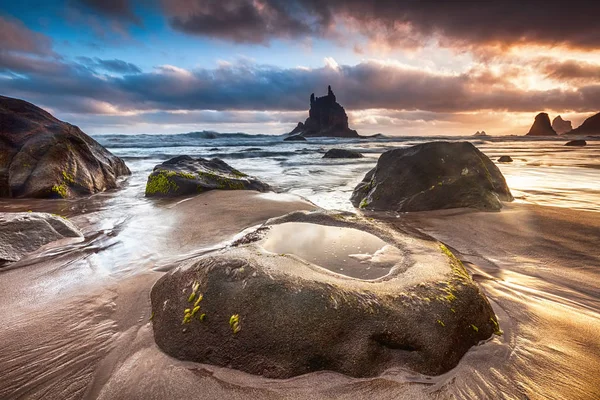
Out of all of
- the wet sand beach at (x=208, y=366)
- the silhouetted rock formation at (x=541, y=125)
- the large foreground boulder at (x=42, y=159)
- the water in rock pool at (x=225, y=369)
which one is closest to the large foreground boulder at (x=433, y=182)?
the water in rock pool at (x=225, y=369)

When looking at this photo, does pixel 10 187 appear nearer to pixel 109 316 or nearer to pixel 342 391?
pixel 109 316

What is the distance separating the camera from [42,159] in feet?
22.4

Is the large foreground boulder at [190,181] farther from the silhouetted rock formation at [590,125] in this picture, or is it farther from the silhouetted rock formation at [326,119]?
the silhouetted rock formation at [590,125]

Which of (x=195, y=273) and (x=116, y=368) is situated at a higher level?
(x=195, y=273)

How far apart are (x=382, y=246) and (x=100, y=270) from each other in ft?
9.08

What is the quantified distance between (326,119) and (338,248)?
118 m

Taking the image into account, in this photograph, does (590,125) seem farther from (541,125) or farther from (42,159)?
(42,159)

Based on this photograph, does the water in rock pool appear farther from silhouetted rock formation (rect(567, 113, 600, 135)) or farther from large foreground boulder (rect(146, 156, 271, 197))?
silhouetted rock formation (rect(567, 113, 600, 135))

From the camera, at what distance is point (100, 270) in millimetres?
2998

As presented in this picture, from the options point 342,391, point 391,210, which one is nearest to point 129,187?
point 391,210

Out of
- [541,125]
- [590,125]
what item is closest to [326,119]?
[541,125]

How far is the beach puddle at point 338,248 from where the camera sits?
8.23 ft

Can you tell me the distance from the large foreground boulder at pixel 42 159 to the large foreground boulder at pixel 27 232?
10.9 feet

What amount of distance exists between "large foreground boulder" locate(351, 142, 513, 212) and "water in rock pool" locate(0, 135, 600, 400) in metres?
0.67
